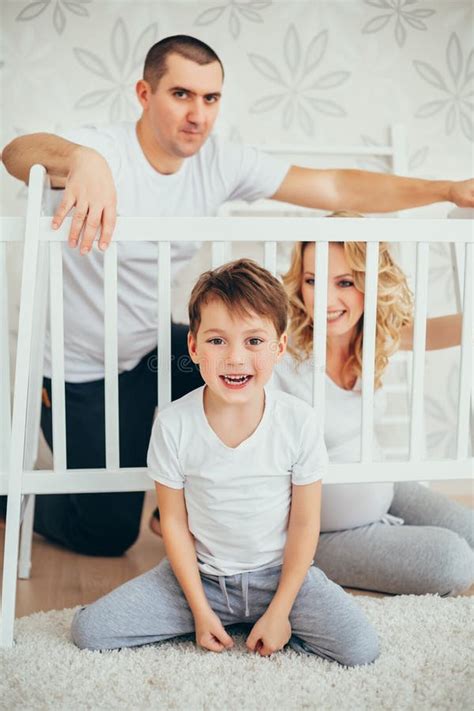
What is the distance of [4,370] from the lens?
124cm

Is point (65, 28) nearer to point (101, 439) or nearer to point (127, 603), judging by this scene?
point (101, 439)

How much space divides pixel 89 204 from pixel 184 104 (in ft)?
1.68

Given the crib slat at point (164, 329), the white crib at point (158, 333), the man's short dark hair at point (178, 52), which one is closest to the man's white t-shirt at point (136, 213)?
the man's short dark hair at point (178, 52)

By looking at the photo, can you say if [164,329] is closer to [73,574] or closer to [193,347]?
[193,347]

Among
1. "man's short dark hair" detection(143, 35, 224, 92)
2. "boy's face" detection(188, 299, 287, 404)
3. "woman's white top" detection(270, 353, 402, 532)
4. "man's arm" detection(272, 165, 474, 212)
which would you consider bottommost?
"woman's white top" detection(270, 353, 402, 532)

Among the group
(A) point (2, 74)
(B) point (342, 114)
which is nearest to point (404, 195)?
(B) point (342, 114)

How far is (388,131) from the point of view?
7.08 feet

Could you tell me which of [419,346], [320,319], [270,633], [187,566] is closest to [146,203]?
[320,319]

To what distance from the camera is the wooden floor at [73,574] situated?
1.44 metres

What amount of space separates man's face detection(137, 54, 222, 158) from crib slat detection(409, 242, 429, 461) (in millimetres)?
550

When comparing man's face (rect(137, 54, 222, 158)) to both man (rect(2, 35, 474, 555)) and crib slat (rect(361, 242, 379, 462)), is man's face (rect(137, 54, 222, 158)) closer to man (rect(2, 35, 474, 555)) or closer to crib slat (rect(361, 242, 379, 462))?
man (rect(2, 35, 474, 555))

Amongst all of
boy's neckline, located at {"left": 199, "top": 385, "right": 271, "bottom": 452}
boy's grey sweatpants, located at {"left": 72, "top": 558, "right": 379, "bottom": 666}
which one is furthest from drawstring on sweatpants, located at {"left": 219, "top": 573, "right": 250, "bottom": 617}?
boy's neckline, located at {"left": 199, "top": 385, "right": 271, "bottom": 452}

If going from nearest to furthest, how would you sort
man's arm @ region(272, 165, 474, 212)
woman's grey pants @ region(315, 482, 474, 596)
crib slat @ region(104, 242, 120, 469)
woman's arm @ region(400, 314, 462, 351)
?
crib slat @ region(104, 242, 120, 469) → woman's grey pants @ region(315, 482, 474, 596) → woman's arm @ region(400, 314, 462, 351) → man's arm @ region(272, 165, 474, 212)

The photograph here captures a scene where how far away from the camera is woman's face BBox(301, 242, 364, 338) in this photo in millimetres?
1401
